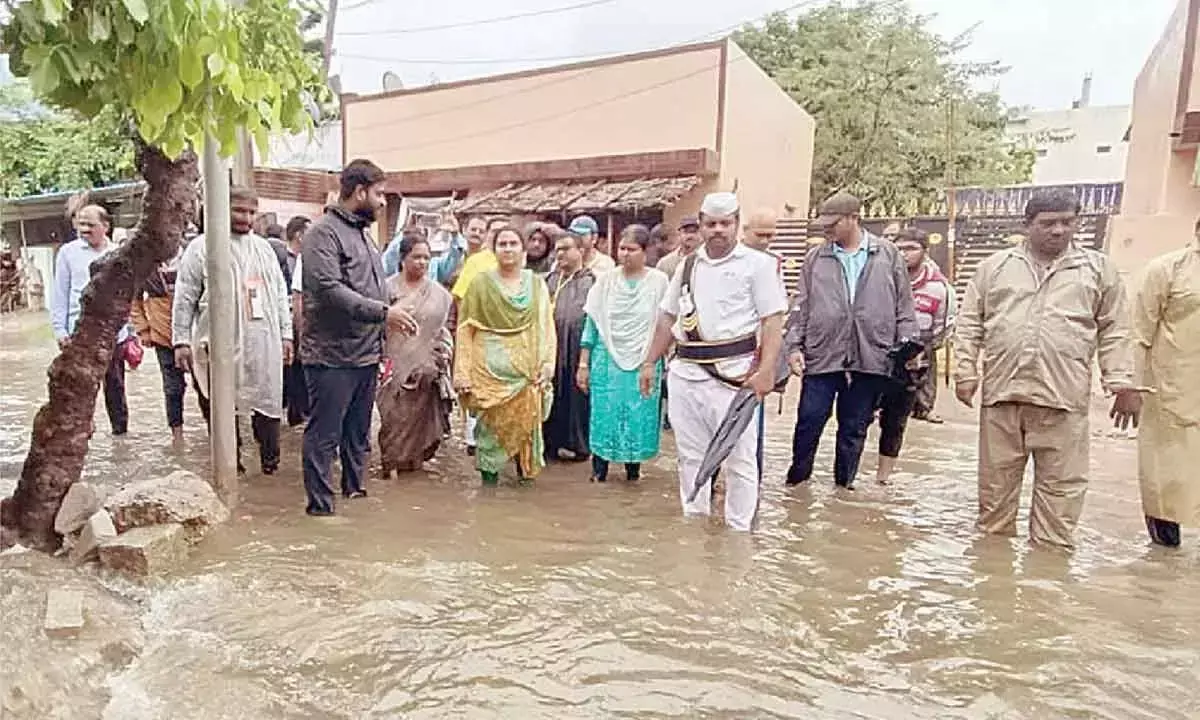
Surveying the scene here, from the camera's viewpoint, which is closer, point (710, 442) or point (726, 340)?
point (726, 340)

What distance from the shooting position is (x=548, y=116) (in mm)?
15531

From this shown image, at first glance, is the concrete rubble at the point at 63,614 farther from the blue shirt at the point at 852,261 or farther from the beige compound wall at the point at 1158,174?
the beige compound wall at the point at 1158,174

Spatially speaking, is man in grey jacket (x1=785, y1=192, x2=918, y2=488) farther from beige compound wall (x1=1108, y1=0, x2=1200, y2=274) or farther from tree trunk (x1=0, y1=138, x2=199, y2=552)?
beige compound wall (x1=1108, y1=0, x2=1200, y2=274)

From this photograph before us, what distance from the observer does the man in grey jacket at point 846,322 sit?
516 cm

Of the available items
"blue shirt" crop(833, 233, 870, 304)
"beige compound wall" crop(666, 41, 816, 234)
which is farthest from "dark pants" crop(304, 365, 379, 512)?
"beige compound wall" crop(666, 41, 816, 234)

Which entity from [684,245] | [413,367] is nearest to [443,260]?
[684,245]

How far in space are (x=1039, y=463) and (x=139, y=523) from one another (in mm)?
4001

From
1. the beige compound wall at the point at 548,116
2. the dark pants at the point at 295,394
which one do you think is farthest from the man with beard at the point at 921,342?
the beige compound wall at the point at 548,116

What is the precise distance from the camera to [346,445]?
490 cm

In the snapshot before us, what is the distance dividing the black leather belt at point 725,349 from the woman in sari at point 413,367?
1887 mm

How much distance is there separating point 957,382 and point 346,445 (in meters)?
3.16

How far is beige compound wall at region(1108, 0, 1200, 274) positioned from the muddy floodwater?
5.83 metres

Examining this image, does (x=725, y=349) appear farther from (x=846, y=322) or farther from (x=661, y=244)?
(x=661, y=244)

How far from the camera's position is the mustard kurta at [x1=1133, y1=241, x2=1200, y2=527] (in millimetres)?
4273
